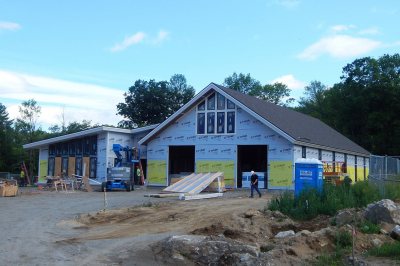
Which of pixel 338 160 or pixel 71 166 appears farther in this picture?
pixel 338 160

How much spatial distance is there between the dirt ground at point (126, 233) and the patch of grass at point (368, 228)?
3.90 feet

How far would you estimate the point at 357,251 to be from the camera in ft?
35.2

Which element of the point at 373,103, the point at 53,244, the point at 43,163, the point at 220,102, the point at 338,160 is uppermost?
the point at 373,103

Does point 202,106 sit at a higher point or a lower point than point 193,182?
higher

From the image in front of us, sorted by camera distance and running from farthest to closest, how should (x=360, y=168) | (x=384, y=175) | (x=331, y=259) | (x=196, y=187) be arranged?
(x=360, y=168), (x=196, y=187), (x=384, y=175), (x=331, y=259)

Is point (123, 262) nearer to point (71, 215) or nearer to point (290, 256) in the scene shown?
point (290, 256)

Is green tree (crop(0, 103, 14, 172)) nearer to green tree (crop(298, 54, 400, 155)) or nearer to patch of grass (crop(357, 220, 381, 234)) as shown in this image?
green tree (crop(298, 54, 400, 155))

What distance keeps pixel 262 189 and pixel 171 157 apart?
9.37m

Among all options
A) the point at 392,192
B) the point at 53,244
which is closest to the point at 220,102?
the point at 392,192

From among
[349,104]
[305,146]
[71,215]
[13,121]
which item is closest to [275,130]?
[305,146]

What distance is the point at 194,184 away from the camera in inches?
1210

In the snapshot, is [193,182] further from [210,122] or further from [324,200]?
[324,200]

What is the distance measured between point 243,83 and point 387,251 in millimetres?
77149

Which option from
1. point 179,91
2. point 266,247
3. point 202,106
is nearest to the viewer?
point 266,247
